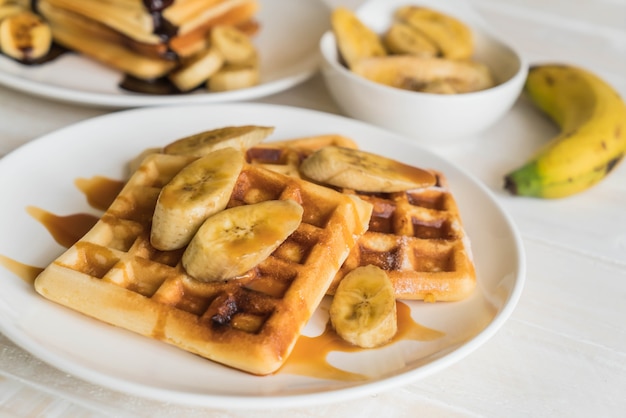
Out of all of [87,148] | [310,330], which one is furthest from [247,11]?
[310,330]

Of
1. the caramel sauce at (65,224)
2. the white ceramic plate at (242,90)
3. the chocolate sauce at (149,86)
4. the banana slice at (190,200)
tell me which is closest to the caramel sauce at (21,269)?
the caramel sauce at (65,224)

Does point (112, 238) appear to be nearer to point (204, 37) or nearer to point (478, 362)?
point (478, 362)

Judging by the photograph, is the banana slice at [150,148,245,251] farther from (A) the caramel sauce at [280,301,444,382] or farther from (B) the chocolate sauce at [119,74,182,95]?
(B) the chocolate sauce at [119,74,182,95]

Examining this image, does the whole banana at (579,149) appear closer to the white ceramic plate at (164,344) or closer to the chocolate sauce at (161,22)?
the white ceramic plate at (164,344)

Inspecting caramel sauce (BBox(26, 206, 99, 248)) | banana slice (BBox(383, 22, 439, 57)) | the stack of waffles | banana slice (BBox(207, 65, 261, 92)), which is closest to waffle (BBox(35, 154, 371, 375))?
the stack of waffles

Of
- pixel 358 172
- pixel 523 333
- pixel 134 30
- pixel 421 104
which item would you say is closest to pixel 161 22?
pixel 134 30

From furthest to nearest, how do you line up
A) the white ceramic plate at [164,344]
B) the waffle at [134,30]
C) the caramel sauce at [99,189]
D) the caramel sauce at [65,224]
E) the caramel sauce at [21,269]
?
the waffle at [134,30] < the caramel sauce at [99,189] < the caramel sauce at [65,224] < the caramel sauce at [21,269] < the white ceramic plate at [164,344]
